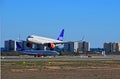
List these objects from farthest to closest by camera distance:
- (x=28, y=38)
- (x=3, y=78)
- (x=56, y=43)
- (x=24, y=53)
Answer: (x=24, y=53) < (x=56, y=43) < (x=28, y=38) < (x=3, y=78)

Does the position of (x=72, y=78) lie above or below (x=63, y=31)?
below

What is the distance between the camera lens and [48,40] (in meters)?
141

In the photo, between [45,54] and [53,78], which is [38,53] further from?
[53,78]

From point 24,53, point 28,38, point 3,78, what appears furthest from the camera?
point 24,53

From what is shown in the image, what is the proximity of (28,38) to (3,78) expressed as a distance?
319ft

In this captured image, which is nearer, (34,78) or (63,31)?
(34,78)

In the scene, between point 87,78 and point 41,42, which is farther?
point 41,42

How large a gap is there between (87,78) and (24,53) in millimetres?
125895

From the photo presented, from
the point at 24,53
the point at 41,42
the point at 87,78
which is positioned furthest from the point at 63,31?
the point at 87,78

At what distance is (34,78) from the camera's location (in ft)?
121

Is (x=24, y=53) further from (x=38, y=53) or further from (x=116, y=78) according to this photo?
(x=116, y=78)

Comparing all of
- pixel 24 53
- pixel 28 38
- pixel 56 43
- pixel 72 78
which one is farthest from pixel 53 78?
pixel 24 53

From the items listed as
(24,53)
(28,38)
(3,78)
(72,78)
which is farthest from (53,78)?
(24,53)

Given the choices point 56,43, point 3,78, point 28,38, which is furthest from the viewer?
point 56,43
